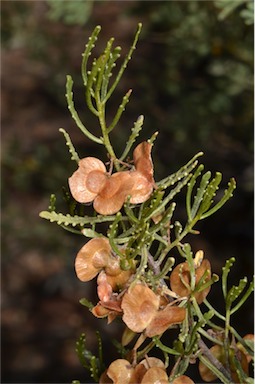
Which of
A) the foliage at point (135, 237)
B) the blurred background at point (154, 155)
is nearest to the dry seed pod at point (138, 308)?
the foliage at point (135, 237)

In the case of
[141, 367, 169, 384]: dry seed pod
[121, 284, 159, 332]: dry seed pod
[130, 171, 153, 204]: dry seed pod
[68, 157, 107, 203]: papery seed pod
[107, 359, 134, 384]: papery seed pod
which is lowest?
[141, 367, 169, 384]: dry seed pod

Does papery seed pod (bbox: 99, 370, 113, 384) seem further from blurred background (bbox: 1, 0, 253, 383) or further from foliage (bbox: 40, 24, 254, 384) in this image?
blurred background (bbox: 1, 0, 253, 383)

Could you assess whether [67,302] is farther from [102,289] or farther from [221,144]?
[102,289]

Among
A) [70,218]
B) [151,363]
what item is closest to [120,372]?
[151,363]

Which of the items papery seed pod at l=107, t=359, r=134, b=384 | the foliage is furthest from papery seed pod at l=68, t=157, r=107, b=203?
papery seed pod at l=107, t=359, r=134, b=384

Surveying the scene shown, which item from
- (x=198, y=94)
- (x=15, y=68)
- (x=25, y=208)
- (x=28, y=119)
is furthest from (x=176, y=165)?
(x=15, y=68)

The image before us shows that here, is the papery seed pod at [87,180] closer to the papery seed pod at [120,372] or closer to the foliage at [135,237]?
the foliage at [135,237]
